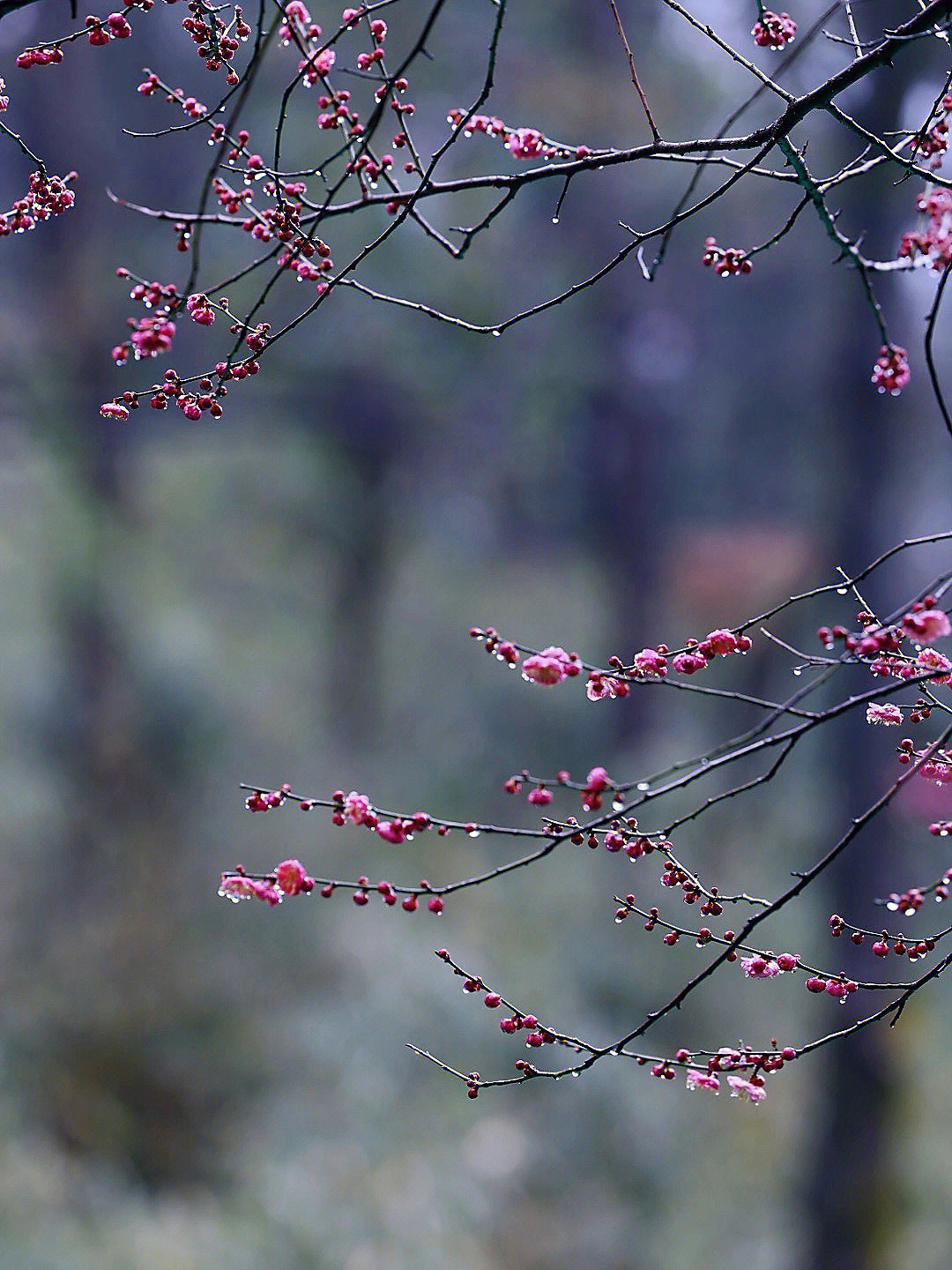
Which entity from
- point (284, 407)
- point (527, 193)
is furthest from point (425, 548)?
point (527, 193)

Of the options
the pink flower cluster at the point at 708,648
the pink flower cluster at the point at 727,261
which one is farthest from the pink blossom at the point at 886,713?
the pink flower cluster at the point at 727,261

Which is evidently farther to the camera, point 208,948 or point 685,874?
point 208,948

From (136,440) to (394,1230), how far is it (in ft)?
16.9

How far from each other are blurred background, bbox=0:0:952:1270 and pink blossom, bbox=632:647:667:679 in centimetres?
341

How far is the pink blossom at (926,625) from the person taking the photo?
4.23ft

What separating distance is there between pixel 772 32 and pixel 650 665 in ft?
3.09

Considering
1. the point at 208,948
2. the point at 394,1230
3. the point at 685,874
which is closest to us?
the point at 685,874

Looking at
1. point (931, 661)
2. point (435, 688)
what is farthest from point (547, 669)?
point (435, 688)

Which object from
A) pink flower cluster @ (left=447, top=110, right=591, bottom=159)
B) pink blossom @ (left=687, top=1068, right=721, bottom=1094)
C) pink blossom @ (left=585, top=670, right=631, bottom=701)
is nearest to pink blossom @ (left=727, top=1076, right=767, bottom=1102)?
pink blossom @ (left=687, top=1068, right=721, bottom=1094)

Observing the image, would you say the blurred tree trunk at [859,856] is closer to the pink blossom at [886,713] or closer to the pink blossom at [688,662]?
the pink blossom at [886,713]

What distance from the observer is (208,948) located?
21.4ft

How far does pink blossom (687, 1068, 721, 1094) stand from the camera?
1587 millimetres

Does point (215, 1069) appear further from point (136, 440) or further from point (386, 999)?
point (136, 440)

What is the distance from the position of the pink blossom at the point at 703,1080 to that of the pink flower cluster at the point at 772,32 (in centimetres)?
142
